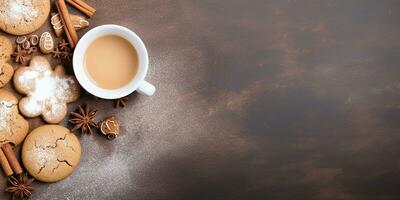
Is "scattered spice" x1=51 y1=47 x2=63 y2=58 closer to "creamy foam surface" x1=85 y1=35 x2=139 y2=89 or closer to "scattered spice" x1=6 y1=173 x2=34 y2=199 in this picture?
"creamy foam surface" x1=85 y1=35 x2=139 y2=89

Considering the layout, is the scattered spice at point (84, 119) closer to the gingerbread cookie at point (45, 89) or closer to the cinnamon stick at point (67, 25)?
the gingerbread cookie at point (45, 89)

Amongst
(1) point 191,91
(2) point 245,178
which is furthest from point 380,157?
(1) point 191,91

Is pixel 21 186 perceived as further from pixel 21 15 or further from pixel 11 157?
pixel 21 15

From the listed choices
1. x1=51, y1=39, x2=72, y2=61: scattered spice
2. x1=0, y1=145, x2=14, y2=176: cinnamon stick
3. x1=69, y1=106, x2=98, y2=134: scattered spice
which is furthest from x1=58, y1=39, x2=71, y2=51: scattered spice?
x1=0, y1=145, x2=14, y2=176: cinnamon stick

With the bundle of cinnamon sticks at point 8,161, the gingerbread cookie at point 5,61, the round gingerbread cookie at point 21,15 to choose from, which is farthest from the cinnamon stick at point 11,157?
the round gingerbread cookie at point 21,15

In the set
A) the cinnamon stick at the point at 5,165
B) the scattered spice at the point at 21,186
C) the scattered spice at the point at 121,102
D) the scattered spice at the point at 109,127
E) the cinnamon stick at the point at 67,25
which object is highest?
the cinnamon stick at the point at 67,25

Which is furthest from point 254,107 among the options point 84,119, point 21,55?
point 21,55
